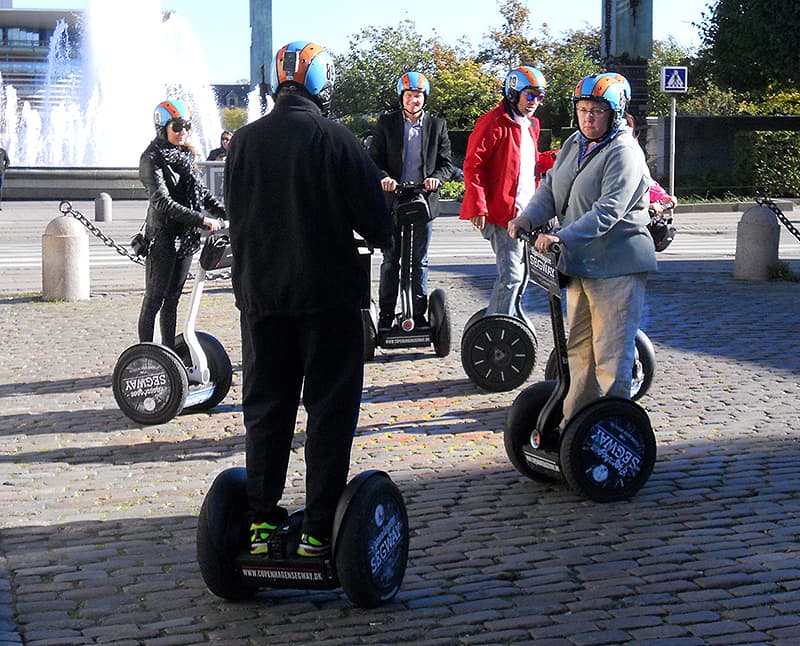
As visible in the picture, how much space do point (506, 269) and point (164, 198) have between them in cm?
233

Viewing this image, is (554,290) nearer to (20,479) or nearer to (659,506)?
(659,506)

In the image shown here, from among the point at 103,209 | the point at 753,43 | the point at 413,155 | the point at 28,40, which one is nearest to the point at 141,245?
the point at 413,155

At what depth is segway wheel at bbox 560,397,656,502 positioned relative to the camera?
20.8 feet

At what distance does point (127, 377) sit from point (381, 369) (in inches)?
99.8

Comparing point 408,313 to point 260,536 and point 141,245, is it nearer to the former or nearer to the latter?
point 141,245

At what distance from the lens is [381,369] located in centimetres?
1030

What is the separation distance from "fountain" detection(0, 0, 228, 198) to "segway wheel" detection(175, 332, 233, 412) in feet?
110

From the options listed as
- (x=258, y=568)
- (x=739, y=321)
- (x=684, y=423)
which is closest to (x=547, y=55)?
(x=739, y=321)

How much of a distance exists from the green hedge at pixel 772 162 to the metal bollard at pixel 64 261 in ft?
75.2

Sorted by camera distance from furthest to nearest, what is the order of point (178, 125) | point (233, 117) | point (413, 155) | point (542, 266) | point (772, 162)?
point (233, 117) → point (772, 162) → point (413, 155) → point (178, 125) → point (542, 266)

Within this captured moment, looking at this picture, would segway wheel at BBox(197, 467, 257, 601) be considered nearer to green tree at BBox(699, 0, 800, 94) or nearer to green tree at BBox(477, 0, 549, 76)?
green tree at BBox(699, 0, 800, 94)

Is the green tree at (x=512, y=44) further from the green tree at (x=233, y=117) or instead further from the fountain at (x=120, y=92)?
the green tree at (x=233, y=117)

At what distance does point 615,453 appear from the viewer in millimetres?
6406

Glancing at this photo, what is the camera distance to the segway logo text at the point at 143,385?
8.23m
